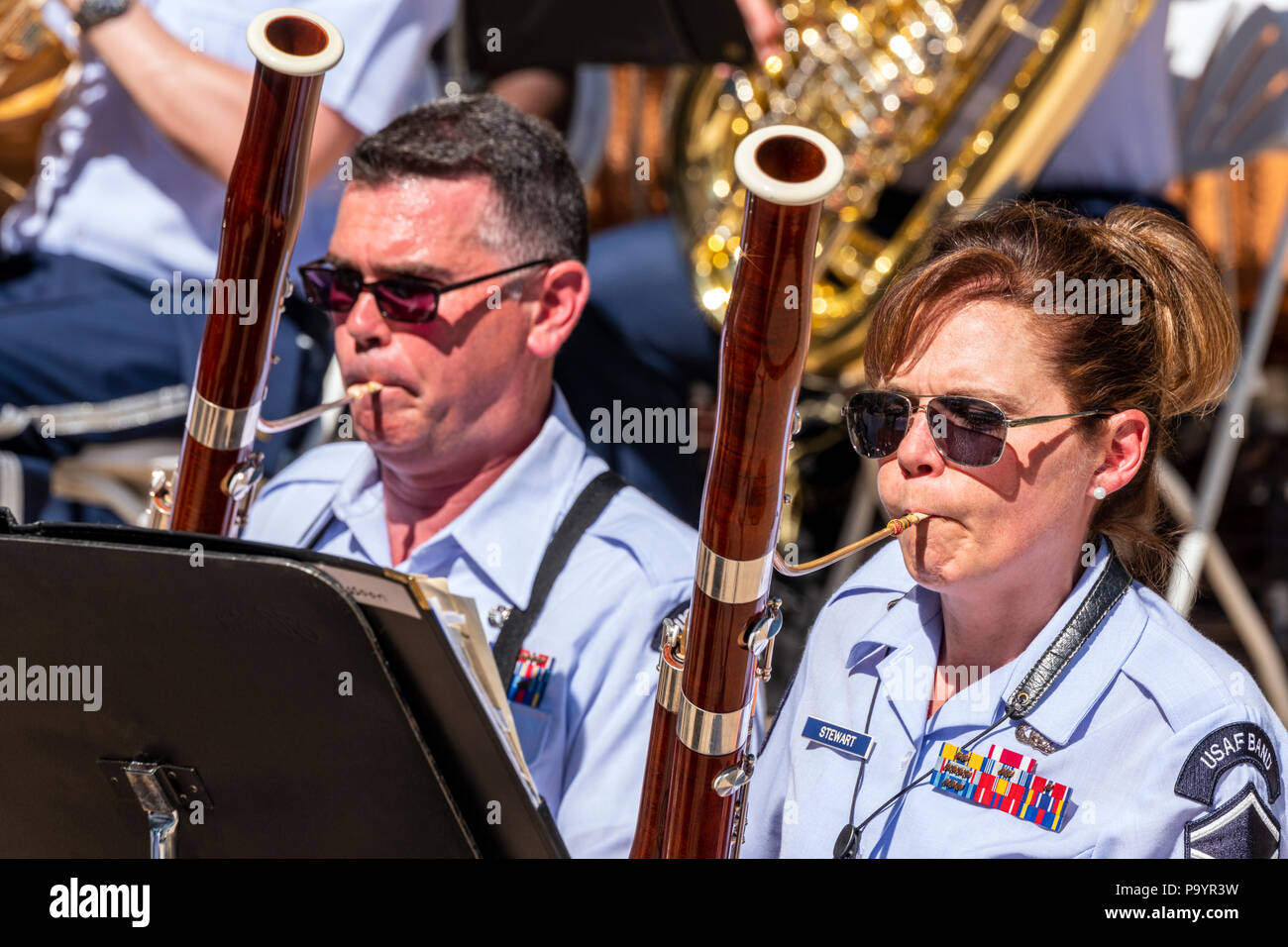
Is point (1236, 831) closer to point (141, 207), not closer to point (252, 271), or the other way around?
point (252, 271)

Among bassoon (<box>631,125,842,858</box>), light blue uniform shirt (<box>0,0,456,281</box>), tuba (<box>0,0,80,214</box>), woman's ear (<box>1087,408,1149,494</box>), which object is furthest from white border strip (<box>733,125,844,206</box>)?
tuba (<box>0,0,80,214</box>)

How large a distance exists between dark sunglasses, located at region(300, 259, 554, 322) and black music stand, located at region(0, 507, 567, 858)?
64cm

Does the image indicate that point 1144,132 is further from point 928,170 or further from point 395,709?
point 395,709

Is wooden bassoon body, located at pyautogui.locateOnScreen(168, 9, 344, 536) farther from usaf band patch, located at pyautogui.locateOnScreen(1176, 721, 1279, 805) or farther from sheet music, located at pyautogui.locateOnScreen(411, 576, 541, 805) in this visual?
usaf band patch, located at pyautogui.locateOnScreen(1176, 721, 1279, 805)

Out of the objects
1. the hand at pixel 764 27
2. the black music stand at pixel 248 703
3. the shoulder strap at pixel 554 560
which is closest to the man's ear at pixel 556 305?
the shoulder strap at pixel 554 560

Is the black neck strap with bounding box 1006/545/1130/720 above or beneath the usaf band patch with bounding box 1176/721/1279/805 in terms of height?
above

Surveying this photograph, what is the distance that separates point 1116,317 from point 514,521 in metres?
0.81

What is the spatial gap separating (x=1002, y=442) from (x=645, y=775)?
42 centimetres

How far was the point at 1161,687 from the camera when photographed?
1.21 meters

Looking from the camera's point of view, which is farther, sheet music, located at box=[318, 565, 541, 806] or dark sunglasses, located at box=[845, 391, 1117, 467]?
dark sunglasses, located at box=[845, 391, 1117, 467]

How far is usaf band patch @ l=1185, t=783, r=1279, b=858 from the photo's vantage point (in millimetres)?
1139

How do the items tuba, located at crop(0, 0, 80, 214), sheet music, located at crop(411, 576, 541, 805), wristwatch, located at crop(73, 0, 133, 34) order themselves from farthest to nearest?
tuba, located at crop(0, 0, 80, 214)
wristwatch, located at crop(73, 0, 133, 34)
sheet music, located at crop(411, 576, 541, 805)

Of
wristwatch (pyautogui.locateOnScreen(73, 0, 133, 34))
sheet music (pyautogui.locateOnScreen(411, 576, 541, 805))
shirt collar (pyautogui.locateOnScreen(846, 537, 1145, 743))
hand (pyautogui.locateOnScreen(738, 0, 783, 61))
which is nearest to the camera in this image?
sheet music (pyautogui.locateOnScreen(411, 576, 541, 805))

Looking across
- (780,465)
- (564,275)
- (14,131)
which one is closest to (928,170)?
(564,275)
